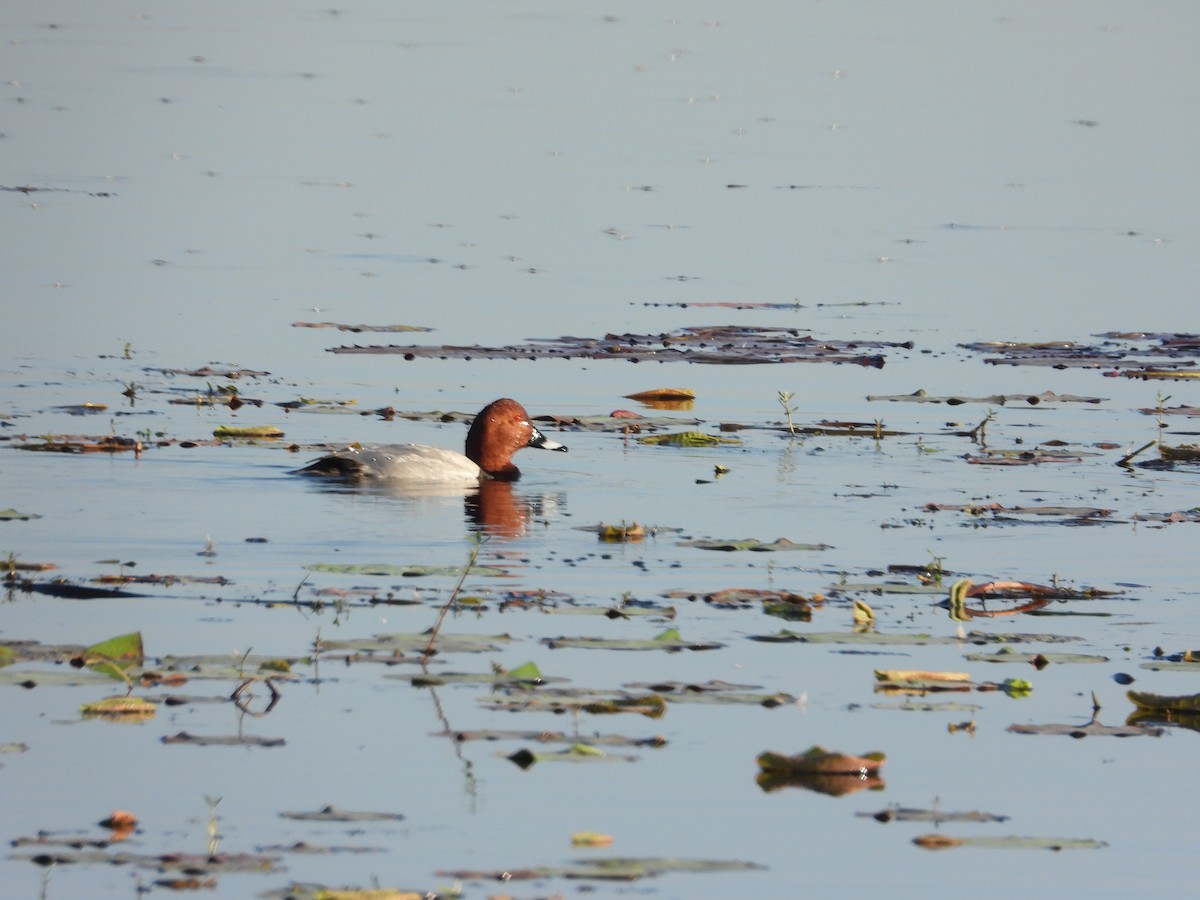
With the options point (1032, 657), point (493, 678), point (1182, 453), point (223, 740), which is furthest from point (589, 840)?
point (1182, 453)

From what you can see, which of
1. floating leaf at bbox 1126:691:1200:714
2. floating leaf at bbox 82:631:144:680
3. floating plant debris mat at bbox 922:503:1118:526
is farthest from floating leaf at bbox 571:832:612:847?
floating plant debris mat at bbox 922:503:1118:526

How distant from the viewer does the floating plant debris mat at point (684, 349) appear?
55.1 feet

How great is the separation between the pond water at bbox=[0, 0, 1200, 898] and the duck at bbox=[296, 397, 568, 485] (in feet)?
0.82

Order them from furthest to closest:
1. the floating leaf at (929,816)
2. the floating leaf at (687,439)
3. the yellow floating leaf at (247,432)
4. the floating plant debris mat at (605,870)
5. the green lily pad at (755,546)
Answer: the floating leaf at (687,439) → the yellow floating leaf at (247,432) → the green lily pad at (755,546) → the floating leaf at (929,816) → the floating plant debris mat at (605,870)

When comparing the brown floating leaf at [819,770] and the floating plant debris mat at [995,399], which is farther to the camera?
the floating plant debris mat at [995,399]

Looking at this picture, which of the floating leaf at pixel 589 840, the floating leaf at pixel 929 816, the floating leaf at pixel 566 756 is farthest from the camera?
the floating leaf at pixel 566 756

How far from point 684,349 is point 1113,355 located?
3.27 metres

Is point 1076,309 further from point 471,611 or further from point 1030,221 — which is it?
point 471,611

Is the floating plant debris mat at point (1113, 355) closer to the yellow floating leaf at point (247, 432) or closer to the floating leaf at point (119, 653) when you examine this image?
the yellow floating leaf at point (247, 432)

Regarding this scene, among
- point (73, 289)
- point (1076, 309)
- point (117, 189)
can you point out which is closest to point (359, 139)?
point (117, 189)

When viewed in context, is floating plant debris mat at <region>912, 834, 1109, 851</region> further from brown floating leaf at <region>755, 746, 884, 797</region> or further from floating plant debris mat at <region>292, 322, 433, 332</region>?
floating plant debris mat at <region>292, 322, 433, 332</region>

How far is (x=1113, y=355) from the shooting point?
56.1 ft

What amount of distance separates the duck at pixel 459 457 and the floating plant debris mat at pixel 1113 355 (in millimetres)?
4420

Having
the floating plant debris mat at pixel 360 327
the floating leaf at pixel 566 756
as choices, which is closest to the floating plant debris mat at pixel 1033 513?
the floating leaf at pixel 566 756
